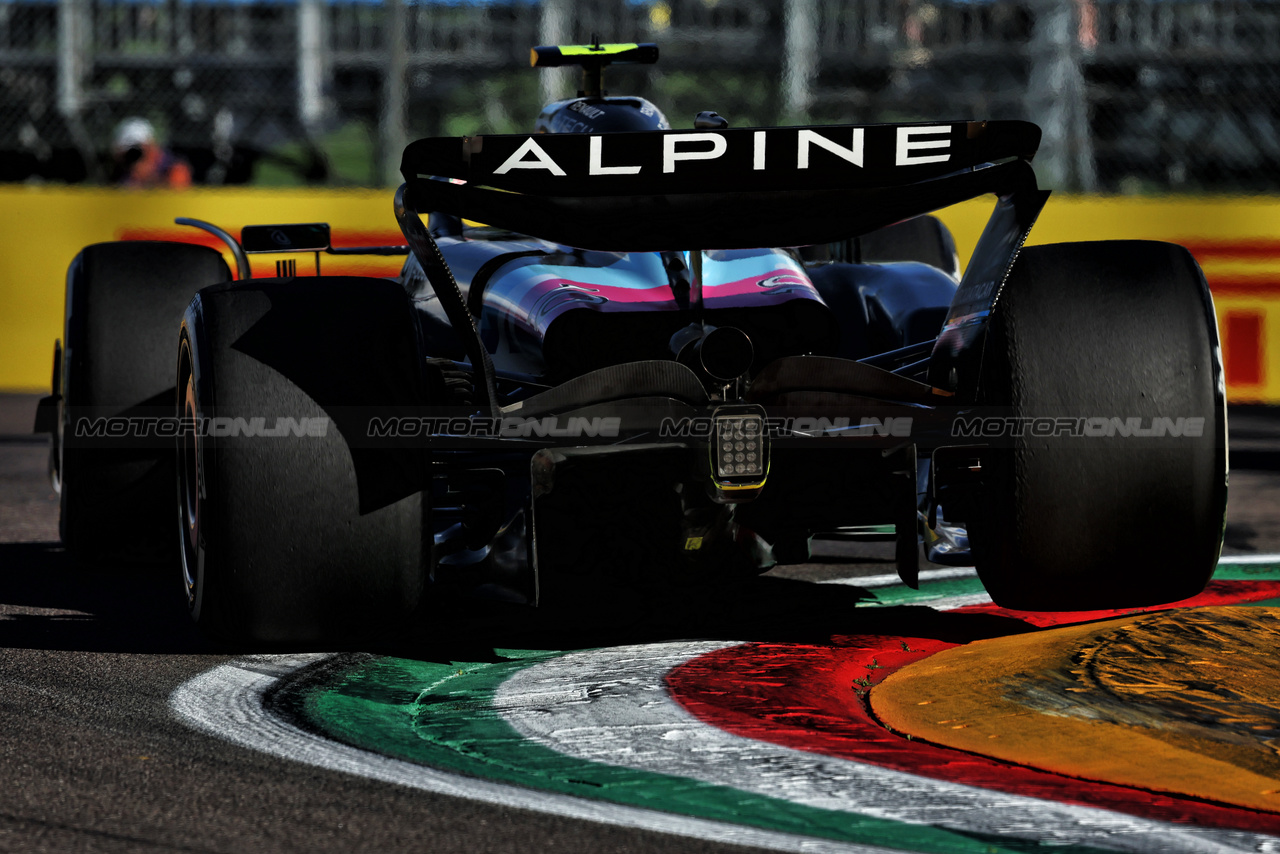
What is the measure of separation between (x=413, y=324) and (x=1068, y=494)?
155 centimetres

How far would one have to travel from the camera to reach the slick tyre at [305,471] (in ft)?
12.8

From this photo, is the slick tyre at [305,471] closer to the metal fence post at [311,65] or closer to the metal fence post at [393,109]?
the metal fence post at [393,109]

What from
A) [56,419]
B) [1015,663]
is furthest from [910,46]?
[1015,663]

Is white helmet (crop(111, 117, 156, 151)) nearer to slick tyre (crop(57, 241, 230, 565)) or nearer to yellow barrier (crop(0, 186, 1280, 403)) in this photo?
yellow barrier (crop(0, 186, 1280, 403))

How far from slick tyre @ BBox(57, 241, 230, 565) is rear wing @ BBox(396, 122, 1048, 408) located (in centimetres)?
159

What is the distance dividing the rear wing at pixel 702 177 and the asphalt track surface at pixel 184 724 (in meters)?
1.13

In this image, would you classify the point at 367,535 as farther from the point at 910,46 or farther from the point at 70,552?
the point at 910,46

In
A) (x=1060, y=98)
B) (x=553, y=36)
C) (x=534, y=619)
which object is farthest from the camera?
(x=553, y=36)

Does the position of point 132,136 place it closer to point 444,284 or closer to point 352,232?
point 352,232

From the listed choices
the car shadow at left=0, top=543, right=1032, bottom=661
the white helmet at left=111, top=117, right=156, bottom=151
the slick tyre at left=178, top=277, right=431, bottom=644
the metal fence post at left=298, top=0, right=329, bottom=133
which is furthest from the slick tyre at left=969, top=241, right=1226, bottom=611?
the metal fence post at left=298, top=0, right=329, bottom=133

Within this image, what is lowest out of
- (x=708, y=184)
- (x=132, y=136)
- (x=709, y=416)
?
(x=709, y=416)

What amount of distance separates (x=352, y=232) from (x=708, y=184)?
833cm
